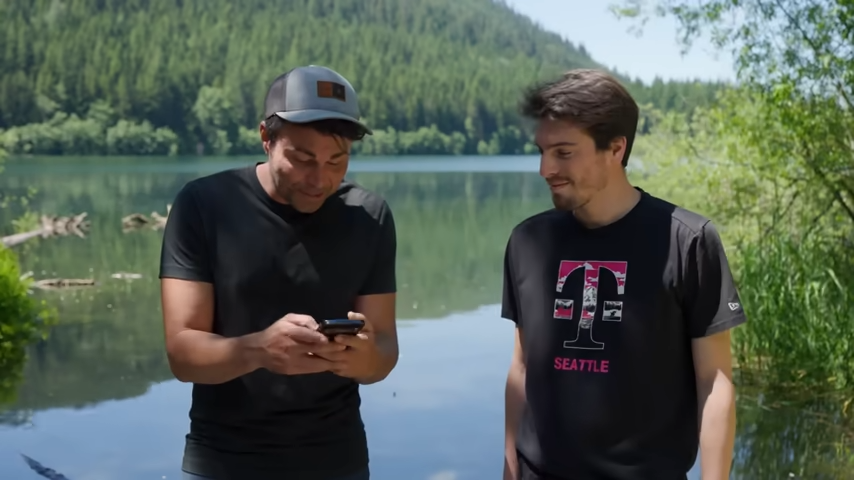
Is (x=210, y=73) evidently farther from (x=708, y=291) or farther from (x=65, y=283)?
(x=708, y=291)

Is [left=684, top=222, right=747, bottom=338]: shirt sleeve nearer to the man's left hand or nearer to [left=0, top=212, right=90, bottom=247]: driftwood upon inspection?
the man's left hand

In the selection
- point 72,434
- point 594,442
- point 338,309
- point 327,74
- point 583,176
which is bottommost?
point 72,434

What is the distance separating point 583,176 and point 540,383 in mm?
377

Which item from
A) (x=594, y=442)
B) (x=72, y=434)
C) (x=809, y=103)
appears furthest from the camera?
(x=72, y=434)

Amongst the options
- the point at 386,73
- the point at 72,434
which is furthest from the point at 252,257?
the point at 386,73

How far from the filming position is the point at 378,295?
1819 mm

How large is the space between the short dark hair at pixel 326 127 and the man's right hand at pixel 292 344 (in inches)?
13.5

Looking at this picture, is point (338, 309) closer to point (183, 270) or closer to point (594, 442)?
point (183, 270)

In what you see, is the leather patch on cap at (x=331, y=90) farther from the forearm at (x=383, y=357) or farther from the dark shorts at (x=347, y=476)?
the dark shorts at (x=347, y=476)

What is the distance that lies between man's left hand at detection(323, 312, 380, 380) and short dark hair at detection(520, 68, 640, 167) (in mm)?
501

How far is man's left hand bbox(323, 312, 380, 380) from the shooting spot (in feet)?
5.41

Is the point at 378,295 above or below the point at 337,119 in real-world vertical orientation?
below

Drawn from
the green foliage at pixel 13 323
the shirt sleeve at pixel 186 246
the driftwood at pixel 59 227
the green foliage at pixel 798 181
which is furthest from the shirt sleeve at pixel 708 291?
the driftwood at pixel 59 227

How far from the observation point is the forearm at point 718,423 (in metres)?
1.57
